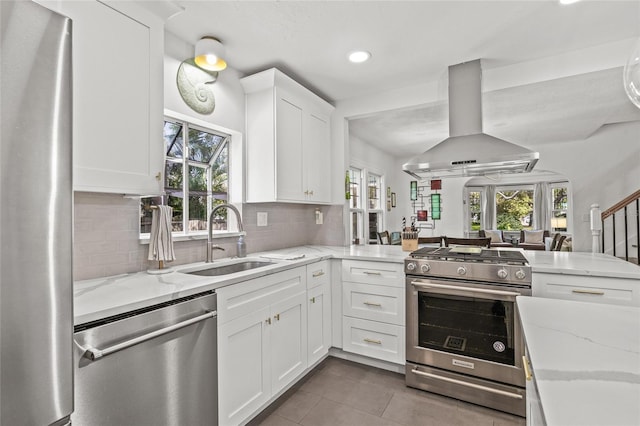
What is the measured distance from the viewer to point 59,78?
0.81 metres

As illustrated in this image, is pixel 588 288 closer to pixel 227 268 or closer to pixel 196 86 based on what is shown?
pixel 227 268

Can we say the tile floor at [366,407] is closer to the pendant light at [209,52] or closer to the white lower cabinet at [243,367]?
the white lower cabinet at [243,367]

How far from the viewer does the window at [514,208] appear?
806 cm

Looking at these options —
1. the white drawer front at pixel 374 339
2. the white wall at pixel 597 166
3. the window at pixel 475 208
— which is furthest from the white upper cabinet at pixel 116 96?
the window at pixel 475 208

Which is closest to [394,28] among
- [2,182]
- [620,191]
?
[2,182]

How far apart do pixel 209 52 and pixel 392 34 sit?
48.9 inches

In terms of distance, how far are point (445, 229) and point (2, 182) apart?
7607mm

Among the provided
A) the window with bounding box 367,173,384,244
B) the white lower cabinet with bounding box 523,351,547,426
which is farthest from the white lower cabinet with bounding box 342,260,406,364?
the window with bounding box 367,173,384,244

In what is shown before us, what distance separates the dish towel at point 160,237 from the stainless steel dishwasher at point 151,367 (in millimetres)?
470

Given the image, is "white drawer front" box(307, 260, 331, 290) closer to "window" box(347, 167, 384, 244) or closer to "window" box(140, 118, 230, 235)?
"window" box(140, 118, 230, 235)

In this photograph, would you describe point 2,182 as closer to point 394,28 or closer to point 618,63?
point 394,28

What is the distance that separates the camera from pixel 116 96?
1.51 metres

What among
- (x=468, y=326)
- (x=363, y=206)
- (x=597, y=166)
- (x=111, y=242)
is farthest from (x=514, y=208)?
(x=111, y=242)

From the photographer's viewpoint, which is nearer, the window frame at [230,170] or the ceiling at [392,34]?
the ceiling at [392,34]
